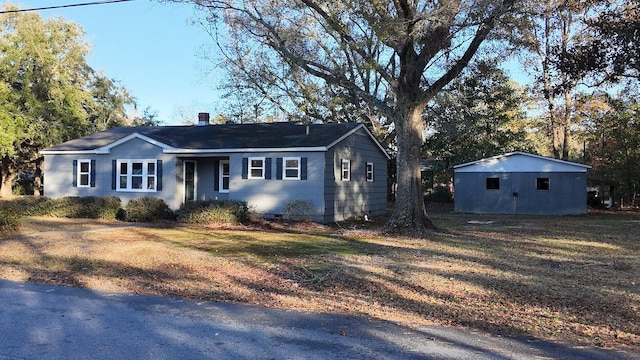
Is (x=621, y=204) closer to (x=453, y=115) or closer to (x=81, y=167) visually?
(x=453, y=115)

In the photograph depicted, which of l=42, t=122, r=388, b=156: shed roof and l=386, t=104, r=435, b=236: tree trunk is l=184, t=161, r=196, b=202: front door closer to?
l=42, t=122, r=388, b=156: shed roof

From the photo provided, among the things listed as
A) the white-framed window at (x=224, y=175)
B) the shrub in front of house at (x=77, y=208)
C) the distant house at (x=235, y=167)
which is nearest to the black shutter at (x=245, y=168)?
the distant house at (x=235, y=167)

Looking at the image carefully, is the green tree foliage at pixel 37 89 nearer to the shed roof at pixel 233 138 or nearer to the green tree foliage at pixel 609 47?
the shed roof at pixel 233 138

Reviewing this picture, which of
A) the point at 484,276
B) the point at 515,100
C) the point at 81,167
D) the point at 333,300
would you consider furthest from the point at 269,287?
the point at 515,100

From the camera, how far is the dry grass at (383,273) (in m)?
6.46

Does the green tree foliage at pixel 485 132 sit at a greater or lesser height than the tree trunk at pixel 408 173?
greater

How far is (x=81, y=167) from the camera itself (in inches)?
905

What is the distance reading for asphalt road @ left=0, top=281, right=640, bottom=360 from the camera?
4904 millimetres

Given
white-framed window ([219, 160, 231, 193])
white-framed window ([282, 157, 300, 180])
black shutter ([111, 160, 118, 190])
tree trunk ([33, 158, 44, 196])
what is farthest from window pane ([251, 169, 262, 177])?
tree trunk ([33, 158, 44, 196])

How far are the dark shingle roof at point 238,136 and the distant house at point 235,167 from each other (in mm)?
44

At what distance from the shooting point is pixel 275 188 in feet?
66.8

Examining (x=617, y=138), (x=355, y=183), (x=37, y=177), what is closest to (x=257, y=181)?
(x=355, y=183)

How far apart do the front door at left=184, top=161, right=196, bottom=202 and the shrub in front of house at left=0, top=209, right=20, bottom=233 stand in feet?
25.7

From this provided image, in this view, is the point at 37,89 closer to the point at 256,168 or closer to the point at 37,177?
the point at 37,177
